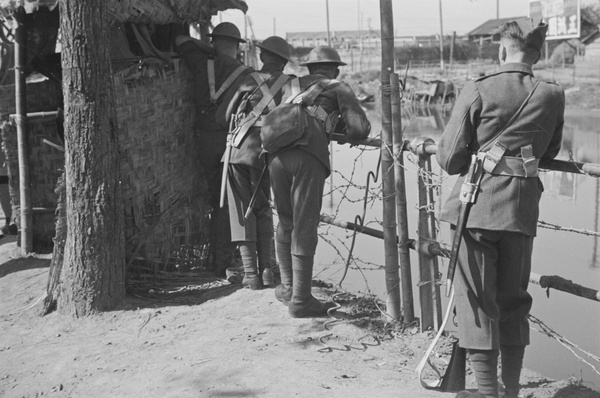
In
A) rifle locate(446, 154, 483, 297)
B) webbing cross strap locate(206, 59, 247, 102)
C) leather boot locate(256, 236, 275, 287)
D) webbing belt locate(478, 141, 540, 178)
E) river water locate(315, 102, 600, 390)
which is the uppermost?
webbing cross strap locate(206, 59, 247, 102)

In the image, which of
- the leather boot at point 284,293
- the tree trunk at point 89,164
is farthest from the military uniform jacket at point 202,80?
the leather boot at point 284,293

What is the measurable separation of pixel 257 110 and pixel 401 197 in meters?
1.41

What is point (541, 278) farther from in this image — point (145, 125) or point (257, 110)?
point (145, 125)

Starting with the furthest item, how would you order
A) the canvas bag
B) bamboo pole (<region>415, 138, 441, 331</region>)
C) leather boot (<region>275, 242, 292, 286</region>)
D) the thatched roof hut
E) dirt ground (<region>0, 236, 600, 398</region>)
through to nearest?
1. the thatched roof hut
2. leather boot (<region>275, 242, 292, 286</region>)
3. the canvas bag
4. bamboo pole (<region>415, 138, 441, 331</region>)
5. dirt ground (<region>0, 236, 600, 398</region>)

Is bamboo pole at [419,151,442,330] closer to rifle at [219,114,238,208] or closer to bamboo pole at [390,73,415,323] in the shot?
bamboo pole at [390,73,415,323]

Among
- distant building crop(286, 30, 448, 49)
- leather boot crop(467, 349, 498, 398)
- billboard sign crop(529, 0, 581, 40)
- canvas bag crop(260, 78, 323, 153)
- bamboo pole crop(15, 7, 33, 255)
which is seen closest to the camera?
leather boot crop(467, 349, 498, 398)

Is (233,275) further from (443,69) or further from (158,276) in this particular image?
(443,69)

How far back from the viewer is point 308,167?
18.0 feet

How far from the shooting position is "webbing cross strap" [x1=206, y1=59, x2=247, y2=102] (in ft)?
21.6

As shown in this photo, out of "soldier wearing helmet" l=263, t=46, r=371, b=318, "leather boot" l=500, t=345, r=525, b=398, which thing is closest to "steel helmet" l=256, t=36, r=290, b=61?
"soldier wearing helmet" l=263, t=46, r=371, b=318

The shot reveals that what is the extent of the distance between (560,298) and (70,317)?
16.0ft

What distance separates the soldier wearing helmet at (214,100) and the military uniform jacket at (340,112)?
4.17 ft

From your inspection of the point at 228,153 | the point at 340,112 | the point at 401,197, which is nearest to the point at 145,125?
the point at 228,153

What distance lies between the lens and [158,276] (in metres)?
6.80
